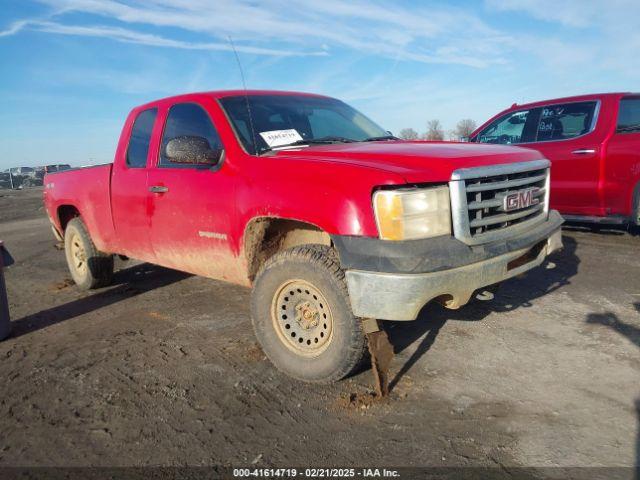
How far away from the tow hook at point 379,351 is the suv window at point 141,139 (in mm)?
2633

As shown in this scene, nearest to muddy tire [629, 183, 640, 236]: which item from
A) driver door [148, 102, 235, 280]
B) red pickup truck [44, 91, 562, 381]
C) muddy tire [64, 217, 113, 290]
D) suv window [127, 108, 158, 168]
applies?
red pickup truck [44, 91, 562, 381]

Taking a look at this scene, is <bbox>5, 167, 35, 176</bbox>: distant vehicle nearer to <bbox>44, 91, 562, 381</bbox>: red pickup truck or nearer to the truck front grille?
<bbox>44, 91, 562, 381</bbox>: red pickup truck

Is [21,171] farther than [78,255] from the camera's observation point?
Yes

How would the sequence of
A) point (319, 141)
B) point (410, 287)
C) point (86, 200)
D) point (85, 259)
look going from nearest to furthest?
point (410, 287), point (319, 141), point (86, 200), point (85, 259)

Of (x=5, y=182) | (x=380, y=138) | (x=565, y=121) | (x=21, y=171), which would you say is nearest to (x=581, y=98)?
(x=565, y=121)

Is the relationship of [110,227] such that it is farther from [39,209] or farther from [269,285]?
[39,209]

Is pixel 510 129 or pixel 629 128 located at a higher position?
pixel 510 129

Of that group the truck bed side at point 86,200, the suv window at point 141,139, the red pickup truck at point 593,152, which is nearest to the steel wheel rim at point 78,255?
the truck bed side at point 86,200

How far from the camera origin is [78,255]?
5.57 metres

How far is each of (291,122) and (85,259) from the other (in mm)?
3096

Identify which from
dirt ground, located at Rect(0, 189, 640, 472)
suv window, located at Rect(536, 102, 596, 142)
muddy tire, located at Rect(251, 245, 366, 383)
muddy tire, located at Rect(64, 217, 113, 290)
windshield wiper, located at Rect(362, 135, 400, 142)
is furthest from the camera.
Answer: suv window, located at Rect(536, 102, 596, 142)

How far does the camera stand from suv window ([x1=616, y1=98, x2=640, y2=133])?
584 cm

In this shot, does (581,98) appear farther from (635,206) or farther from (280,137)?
(280,137)

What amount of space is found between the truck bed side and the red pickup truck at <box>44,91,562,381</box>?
307 mm
